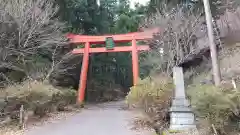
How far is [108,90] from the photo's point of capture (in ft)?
98.2

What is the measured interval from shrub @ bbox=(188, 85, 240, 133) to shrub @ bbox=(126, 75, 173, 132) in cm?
244

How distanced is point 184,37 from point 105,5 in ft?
48.2

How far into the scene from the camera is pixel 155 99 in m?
9.83

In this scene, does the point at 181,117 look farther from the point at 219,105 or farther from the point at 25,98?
the point at 25,98

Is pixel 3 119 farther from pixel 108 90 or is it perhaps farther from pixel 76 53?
pixel 108 90

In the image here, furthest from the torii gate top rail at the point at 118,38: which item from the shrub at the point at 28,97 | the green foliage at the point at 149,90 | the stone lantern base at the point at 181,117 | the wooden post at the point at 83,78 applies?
the stone lantern base at the point at 181,117

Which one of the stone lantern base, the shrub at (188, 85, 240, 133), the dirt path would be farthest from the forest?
the dirt path

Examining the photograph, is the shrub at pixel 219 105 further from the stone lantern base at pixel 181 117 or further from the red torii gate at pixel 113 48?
the red torii gate at pixel 113 48

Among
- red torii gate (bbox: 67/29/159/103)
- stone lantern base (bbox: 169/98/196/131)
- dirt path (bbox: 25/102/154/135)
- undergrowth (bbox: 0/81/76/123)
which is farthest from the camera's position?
red torii gate (bbox: 67/29/159/103)

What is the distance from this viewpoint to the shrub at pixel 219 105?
6.94 m

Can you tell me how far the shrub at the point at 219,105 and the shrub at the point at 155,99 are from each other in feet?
7.99

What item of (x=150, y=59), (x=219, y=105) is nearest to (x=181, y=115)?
(x=219, y=105)

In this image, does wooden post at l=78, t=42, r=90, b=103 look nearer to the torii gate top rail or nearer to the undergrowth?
the torii gate top rail

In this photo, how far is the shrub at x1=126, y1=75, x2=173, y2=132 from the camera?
9.83m
